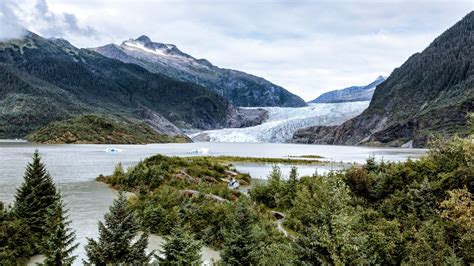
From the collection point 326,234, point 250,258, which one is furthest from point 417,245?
point 250,258

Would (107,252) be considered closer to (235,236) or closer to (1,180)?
(235,236)

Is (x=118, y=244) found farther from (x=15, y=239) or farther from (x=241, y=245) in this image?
(x=15, y=239)

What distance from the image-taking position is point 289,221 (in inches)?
1201

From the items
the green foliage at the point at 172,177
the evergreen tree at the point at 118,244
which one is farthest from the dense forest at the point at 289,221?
the green foliage at the point at 172,177

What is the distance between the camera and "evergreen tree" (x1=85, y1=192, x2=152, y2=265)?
16594 mm

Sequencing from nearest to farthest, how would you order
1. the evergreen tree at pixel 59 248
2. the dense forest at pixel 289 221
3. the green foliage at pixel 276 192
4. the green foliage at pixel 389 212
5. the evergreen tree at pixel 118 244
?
the evergreen tree at pixel 59 248, the evergreen tree at pixel 118 244, the dense forest at pixel 289 221, the green foliage at pixel 389 212, the green foliage at pixel 276 192

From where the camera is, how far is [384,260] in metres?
22.5

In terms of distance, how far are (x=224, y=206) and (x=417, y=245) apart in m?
12.3

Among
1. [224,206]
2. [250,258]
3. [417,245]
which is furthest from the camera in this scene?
[224,206]

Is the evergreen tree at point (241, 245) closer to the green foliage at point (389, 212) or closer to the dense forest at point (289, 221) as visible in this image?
the dense forest at point (289, 221)

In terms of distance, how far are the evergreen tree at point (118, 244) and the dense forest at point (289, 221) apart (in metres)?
0.04

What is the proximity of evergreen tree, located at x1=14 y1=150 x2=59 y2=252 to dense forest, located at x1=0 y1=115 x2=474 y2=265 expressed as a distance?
0.19ft

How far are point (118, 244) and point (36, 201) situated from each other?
10.2 m

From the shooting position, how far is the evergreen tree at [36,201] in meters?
23.4
